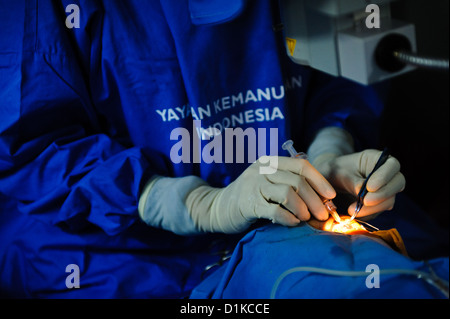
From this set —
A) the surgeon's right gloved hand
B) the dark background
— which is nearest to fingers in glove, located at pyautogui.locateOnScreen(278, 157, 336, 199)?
the surgeon's right gloved hand

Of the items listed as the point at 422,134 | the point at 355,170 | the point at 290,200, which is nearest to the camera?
the point at 290,200

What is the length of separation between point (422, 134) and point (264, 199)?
981 millimetres

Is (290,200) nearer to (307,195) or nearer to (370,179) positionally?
(307,195)

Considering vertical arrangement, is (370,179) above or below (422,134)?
above

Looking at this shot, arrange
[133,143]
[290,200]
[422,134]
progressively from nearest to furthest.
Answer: [290,200] < [133,143] < [422,134]

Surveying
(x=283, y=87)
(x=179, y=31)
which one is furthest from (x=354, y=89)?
(x=179, y=31)

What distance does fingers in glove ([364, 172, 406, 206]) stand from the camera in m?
1.08

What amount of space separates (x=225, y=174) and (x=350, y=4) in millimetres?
627

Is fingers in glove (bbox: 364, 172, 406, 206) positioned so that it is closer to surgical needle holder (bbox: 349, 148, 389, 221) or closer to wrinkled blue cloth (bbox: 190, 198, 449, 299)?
surgical needle holder (bbox: 349, 148, 389, 221)

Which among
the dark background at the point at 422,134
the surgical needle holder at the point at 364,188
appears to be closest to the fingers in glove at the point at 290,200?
the surgical needle holder at the point at 364,188

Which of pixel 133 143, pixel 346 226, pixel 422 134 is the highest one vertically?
pixel 133 143

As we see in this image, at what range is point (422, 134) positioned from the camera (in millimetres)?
1800

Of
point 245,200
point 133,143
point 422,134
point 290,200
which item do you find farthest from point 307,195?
point 422,134

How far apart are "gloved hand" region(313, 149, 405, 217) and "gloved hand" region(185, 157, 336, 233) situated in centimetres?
10
